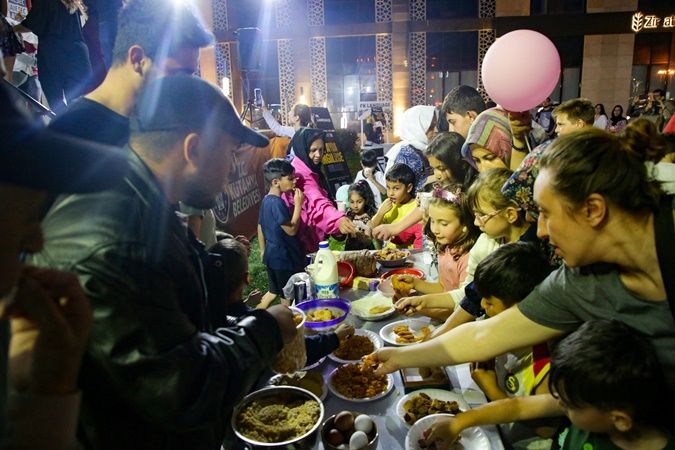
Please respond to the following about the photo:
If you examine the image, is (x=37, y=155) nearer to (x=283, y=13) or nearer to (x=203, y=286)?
(x=203, y=286)

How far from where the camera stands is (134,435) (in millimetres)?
1013

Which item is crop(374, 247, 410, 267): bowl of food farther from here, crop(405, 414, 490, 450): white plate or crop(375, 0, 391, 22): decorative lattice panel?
crop(375, 0, 391, 22): decorative lattice panel

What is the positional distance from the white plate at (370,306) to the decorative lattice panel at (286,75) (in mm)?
16498

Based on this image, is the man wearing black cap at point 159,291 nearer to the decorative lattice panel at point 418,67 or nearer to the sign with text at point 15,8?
the sign with text at point 15,8

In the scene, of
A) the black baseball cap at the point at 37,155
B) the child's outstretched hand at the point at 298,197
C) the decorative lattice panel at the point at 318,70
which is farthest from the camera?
the decorative lattice panel at the point at 318,70

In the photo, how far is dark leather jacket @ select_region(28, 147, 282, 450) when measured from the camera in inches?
31.2

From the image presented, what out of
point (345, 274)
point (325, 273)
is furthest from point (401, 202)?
point (325, 273)

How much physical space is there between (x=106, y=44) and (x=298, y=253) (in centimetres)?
232

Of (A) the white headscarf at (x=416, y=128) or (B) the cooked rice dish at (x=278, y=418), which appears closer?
(B) the cooked rice dish at (x=278, y=418)

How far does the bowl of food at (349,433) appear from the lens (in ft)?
4.62

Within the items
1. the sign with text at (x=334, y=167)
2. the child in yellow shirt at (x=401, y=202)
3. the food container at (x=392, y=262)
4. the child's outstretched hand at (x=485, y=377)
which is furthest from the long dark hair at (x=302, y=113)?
the child's outstretched hand at (x=485, y=377)

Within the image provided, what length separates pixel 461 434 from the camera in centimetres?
160

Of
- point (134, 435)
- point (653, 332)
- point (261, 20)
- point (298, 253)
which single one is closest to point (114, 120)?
point (134, 435)

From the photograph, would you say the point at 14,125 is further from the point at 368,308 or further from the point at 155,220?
the point at 368,308
